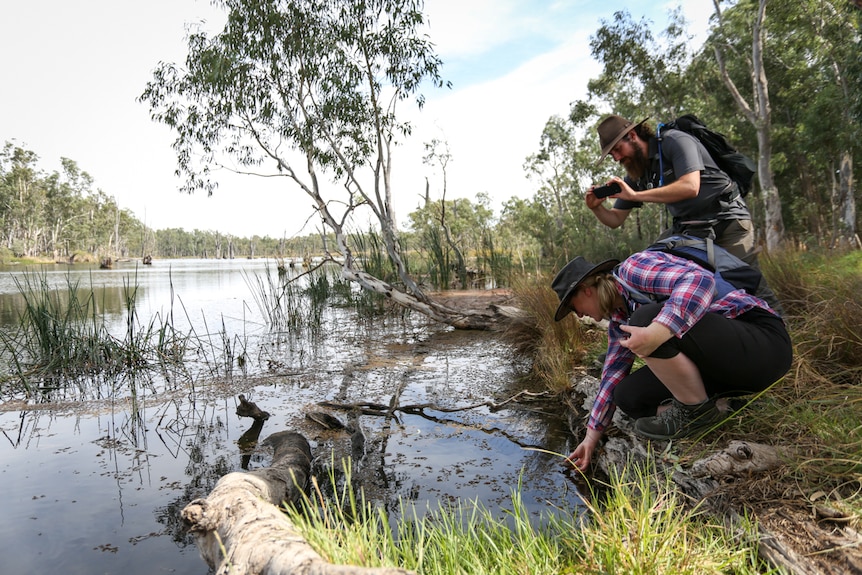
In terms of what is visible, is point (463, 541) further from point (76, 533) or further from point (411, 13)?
point (411, 13)

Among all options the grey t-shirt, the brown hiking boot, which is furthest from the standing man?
the brown hiking boot

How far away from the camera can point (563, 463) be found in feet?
9.02

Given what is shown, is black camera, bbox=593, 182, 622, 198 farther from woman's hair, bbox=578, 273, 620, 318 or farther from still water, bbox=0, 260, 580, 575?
still water, bbox=0, 260, 580, 575

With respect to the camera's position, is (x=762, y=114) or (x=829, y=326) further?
(x=762, y=114)

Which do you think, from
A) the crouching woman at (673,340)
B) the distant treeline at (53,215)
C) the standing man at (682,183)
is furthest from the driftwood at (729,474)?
the distant treeline at (53,215)

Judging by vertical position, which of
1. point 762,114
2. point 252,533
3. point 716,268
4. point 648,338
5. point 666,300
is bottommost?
point 252,533

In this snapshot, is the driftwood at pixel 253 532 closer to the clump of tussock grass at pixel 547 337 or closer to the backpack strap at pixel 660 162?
the backpack strap at pixel 660 162

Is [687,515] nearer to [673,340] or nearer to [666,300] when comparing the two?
[673,340]

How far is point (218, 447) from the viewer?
3176mm

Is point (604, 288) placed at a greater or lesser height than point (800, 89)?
lesser

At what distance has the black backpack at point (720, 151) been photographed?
2.40m

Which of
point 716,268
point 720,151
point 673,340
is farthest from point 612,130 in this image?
point 673,340

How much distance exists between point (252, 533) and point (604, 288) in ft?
4.74

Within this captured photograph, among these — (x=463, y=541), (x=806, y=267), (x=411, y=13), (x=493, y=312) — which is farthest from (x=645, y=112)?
(x=463, y=541)
